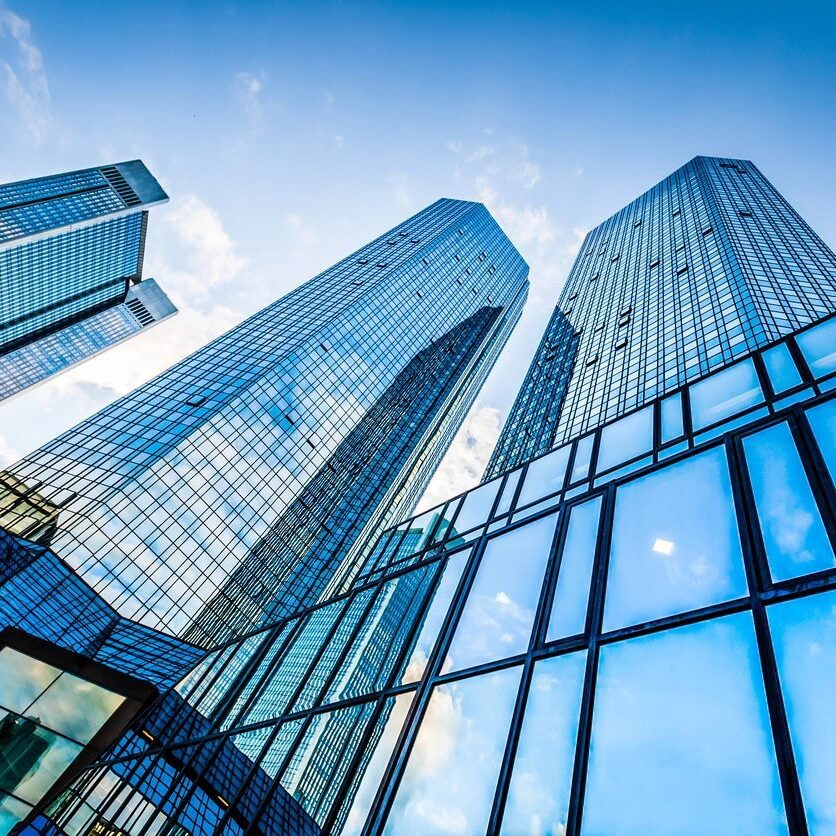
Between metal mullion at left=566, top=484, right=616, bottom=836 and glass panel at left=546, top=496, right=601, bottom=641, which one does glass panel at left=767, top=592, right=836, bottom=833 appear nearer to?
metal mullion at left=566, top=484, right=616, bottom=836

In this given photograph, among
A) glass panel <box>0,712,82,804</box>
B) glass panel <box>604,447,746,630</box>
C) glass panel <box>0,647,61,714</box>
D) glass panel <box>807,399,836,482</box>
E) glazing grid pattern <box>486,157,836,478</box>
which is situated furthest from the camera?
glazing grid pattern <box>486,157,836,478</box>

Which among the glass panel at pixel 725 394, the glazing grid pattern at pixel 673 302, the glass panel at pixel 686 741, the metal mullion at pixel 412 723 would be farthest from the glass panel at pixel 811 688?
the glazing grid pattern at pixel 673 302

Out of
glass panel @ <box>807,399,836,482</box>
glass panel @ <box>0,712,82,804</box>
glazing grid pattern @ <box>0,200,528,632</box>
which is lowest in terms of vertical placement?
glass panel @ <box>0,712,82,804</box>

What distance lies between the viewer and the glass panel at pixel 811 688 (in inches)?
195

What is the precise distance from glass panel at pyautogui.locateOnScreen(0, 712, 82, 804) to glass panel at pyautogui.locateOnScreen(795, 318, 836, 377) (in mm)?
24684

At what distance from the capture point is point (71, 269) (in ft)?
521

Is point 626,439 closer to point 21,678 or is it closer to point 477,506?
point 477,506

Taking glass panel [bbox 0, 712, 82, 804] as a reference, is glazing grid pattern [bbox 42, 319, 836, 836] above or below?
above

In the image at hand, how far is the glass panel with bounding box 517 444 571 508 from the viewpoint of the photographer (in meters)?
14.8

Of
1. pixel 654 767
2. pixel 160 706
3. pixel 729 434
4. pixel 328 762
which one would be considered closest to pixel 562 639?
pixel 654 767

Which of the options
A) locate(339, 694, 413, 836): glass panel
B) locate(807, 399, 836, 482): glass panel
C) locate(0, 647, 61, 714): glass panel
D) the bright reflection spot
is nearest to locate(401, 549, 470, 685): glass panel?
locate(339, 694, 413, 836): glass panel

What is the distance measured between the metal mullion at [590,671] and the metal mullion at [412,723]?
3470 millimetres

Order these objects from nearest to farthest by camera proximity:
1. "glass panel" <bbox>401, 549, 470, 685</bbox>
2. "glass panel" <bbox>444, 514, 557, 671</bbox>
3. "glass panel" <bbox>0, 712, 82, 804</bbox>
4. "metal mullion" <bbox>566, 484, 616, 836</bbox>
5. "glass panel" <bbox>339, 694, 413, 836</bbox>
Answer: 1. "metal mullion" <bbox>566, 484, 616, 836</bbox>
2. "glass panel" <bbox>339, 694, 413, 836</bbox>
3. "glass panel" <bbox>444, 514, 557, 671</bbox>
4. "glass panel" <bbox>401, 549, 470, 685</bbox>
5. "glass panel" <bbox>0, 712, 82, 804</bbox>

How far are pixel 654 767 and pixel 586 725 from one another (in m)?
1.09
